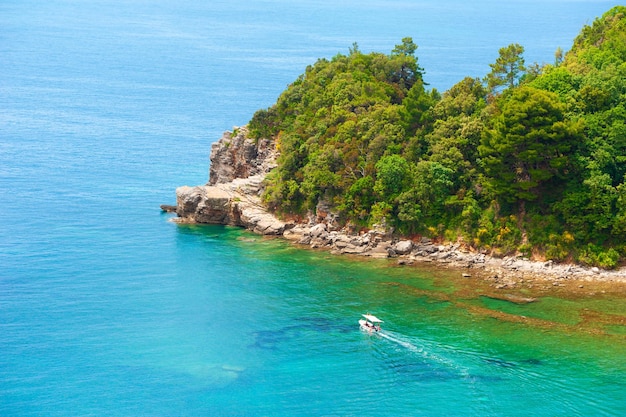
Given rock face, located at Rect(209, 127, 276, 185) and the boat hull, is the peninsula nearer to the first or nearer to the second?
rock face, located at Rect(209, 127, 276, 185)

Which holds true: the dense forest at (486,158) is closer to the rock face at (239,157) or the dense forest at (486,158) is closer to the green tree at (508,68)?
the green tree at (508,68)

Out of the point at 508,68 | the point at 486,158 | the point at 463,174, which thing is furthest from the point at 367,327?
the point at 508,68

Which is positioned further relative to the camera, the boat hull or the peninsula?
the peninsula

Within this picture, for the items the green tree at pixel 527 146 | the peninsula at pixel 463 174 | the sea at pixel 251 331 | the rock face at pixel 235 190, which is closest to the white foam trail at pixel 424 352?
the sea at pixel 251 331

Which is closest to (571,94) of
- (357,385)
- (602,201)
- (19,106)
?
(602,201)

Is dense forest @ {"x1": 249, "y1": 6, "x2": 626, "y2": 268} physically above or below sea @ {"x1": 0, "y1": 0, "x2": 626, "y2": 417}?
above

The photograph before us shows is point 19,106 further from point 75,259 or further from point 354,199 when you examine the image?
point 354,199

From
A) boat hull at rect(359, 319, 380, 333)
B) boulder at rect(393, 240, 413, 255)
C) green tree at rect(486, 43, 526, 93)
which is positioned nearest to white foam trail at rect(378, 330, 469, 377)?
boat hull at rect(359, 319, 380, 333)
